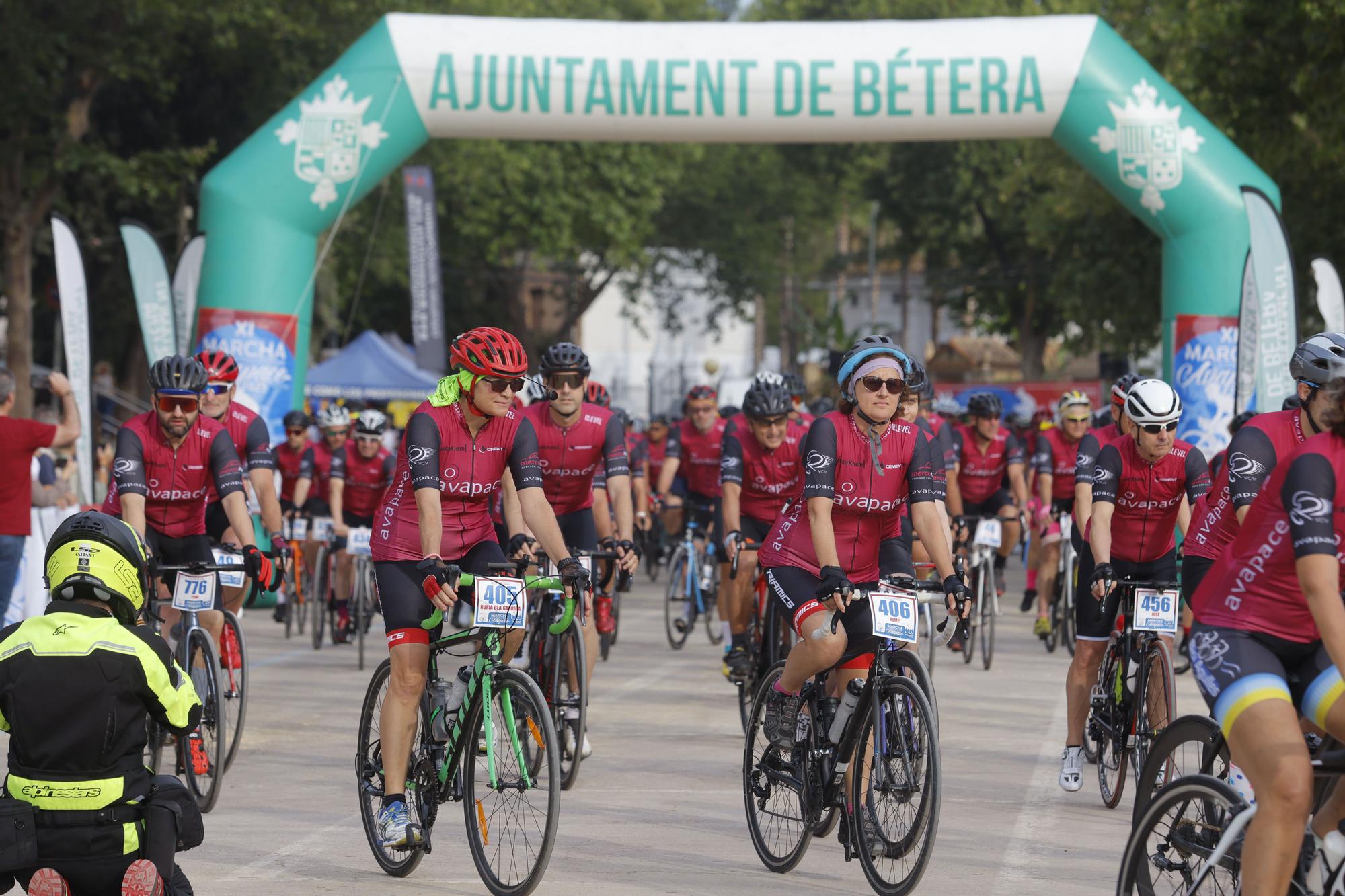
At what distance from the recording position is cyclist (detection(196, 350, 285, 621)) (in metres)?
9.23

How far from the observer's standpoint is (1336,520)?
4.71 meters

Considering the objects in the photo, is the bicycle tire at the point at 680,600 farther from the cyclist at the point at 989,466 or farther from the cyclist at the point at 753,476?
the cyclist at the point at 753,476

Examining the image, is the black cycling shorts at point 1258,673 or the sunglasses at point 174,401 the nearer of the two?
the black cycling shorts at point 1258,673

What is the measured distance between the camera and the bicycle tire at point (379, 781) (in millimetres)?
6883

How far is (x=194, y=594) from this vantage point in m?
8.48

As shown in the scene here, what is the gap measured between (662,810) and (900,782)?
2202 millimetres

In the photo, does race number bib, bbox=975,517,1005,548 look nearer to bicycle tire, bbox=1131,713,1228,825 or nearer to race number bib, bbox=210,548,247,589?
race number bib, bbox=210,548,247,589

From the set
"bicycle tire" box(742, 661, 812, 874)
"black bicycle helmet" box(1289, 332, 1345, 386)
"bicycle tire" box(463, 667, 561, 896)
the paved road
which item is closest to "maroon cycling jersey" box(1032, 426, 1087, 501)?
the paved road

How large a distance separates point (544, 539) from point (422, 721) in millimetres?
886

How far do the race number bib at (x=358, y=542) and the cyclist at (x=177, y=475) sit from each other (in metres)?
4.97

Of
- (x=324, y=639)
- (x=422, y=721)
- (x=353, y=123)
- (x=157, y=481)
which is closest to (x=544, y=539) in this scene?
(x=422, y=721)

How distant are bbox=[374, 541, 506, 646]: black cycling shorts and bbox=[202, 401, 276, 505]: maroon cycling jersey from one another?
8.93 feet

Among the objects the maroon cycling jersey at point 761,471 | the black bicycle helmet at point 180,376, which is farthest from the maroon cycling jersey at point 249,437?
the maroon cycling jersey at point 761,471

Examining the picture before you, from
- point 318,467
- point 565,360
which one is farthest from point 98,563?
point 318,467
